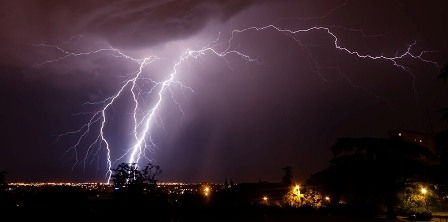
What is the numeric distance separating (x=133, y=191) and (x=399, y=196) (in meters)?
19.7

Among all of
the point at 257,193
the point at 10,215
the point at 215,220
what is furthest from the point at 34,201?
the point at 257,193

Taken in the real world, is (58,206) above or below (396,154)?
below

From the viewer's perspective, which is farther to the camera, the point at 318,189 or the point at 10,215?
the point at 318,189

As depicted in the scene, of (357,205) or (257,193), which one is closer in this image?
(357,205)

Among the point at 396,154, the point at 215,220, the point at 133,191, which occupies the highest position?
the point at 396,154

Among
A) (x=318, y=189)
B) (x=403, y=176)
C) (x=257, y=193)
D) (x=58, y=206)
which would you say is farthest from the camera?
(x=257, y=193)

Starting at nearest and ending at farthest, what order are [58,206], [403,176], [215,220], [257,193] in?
[58,206], [215,220], [403,176], [257,193]

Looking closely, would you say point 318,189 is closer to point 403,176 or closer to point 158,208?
point 403,176

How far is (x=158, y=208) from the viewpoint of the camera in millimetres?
13195

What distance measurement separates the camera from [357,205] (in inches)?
1037

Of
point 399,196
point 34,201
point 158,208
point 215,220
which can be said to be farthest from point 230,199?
point 34,201

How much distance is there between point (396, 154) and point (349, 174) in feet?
10.4


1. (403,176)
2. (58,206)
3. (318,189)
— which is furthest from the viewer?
(318,189)

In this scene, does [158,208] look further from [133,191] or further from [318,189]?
[318,189]
